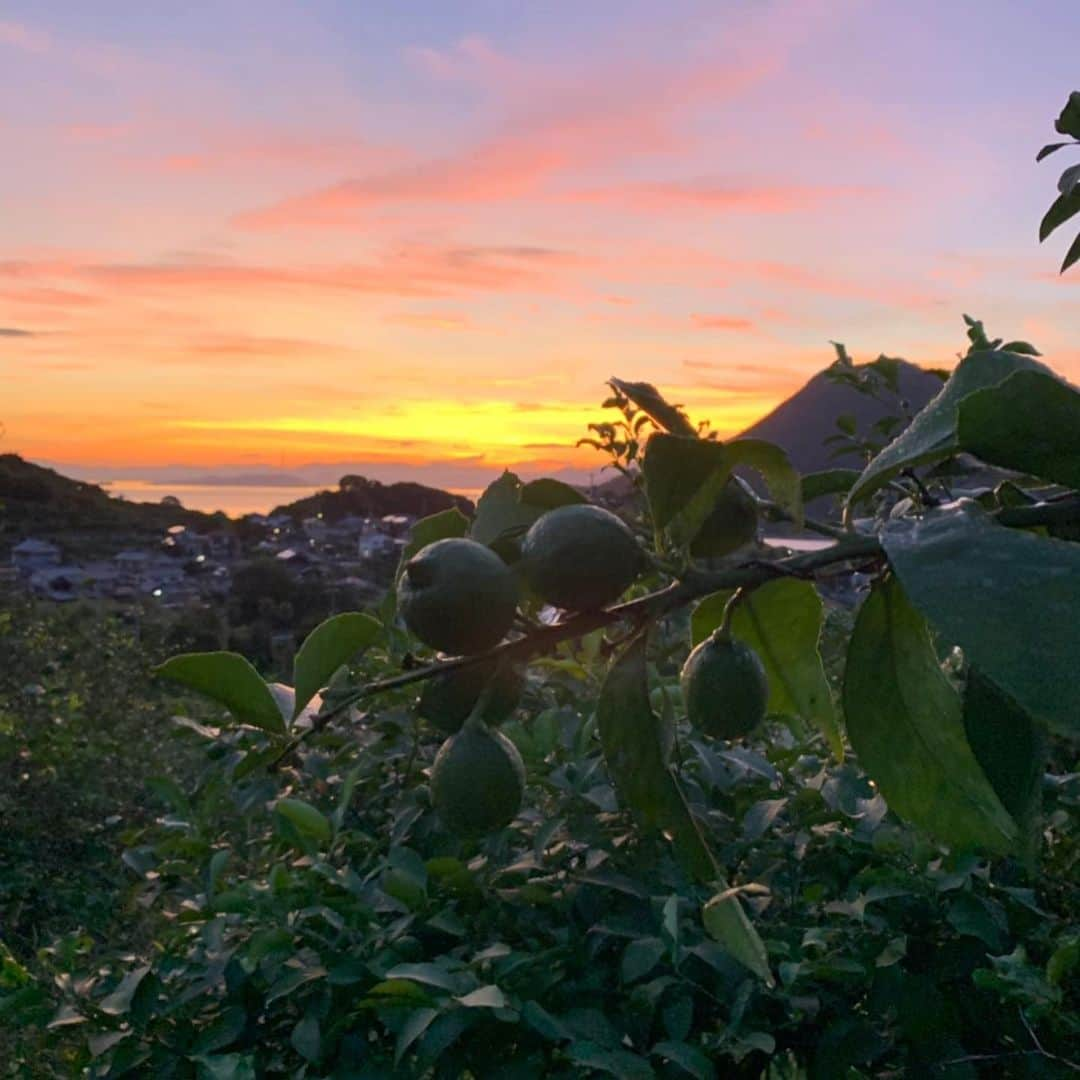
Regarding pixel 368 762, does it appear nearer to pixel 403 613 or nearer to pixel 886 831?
pixel 886 831

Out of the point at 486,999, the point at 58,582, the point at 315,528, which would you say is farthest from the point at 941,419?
the point at 315,528

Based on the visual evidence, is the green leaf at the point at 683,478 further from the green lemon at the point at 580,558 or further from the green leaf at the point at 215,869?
the green leaf at the point at 215,869

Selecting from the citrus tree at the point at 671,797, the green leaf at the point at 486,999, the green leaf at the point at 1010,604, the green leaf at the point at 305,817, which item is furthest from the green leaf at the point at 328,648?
the green leaf at the point at 305,817

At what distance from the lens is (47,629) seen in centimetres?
727

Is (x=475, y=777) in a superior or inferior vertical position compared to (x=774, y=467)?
inferior

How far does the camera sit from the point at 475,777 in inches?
29.7

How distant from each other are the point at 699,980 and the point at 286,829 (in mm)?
739

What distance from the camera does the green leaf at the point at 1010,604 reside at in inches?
18.4

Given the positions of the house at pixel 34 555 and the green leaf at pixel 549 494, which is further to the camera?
the house at pixel 34 555

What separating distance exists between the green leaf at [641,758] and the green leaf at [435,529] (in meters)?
0.16

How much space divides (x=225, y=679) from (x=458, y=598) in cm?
19

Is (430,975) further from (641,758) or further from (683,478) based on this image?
(683,478)

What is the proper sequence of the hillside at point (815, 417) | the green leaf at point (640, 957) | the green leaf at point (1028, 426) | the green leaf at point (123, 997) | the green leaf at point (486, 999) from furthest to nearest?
the hillside at point (815, 417), the green leaf at point (123, 997), the green leaf at point (640, 957), the green leaf at point (486, 999), the green leaf at point (1028, 426)

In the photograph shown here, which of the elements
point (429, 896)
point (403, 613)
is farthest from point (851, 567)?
point (429, 896)
